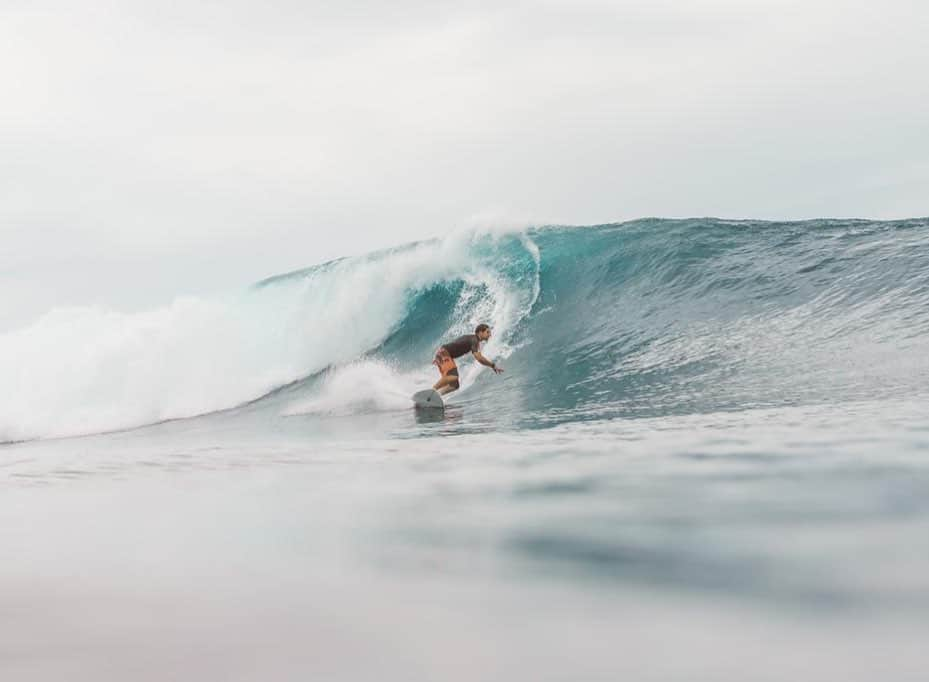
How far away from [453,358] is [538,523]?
823cm

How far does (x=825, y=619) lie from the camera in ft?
6.28

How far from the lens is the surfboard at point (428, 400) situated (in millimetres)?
9695

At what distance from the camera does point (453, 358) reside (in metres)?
11.4

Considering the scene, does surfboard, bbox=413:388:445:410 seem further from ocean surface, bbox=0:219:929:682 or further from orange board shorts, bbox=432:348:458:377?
orange board shorts, bbox=432:348:458:377

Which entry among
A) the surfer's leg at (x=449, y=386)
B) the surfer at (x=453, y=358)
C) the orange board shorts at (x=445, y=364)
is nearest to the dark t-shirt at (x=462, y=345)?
the surfer at (x=453, y=358)

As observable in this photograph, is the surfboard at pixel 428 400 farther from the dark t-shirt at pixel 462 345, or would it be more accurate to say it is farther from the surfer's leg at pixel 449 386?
the dark t-shirt at pixel 462 345

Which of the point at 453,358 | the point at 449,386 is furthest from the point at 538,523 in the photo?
the point at 453,358

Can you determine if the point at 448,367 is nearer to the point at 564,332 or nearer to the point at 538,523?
the point at 564,332

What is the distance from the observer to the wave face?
8664mm

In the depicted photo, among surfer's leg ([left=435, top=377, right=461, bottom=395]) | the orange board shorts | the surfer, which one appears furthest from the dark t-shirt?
surfer's leg ([left=435, top=377, right=461, bottom=395])

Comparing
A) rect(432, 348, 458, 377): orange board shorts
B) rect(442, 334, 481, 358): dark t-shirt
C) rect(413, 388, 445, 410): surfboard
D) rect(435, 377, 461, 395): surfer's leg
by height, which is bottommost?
rect(413, 388, 445, 410): surfboard

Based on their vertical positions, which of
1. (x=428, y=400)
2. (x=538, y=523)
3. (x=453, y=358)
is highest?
(x=453, y=358)

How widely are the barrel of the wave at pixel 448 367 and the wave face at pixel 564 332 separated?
25 centimetres

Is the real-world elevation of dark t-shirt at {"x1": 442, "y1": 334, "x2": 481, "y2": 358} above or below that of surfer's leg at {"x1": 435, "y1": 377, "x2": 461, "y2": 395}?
above
